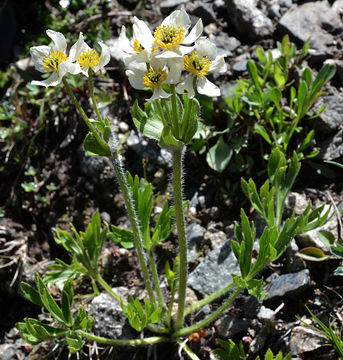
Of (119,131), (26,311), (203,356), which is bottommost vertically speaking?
(26,311)

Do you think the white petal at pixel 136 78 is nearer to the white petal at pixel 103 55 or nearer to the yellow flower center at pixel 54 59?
the white petal at pixel 103 55

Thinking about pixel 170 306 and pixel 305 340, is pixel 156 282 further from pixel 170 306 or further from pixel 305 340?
pixel 305 340

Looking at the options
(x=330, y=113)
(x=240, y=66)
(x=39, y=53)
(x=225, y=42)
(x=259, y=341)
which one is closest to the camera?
(x=39, y=53)

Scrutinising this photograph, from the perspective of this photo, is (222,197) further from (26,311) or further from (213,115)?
(26,311)

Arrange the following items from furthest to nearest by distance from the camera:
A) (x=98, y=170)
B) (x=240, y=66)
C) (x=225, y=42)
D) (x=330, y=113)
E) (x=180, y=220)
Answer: (x=225, y=42)
(x=240, y=66)
(x=98, y=170)
(x=330, y=113)
(x=180, y=220)

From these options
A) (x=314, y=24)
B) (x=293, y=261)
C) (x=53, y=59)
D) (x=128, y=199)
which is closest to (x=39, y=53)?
(x=53, y=59)

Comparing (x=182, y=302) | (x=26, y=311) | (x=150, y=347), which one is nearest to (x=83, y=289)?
(x=26, y=311)
